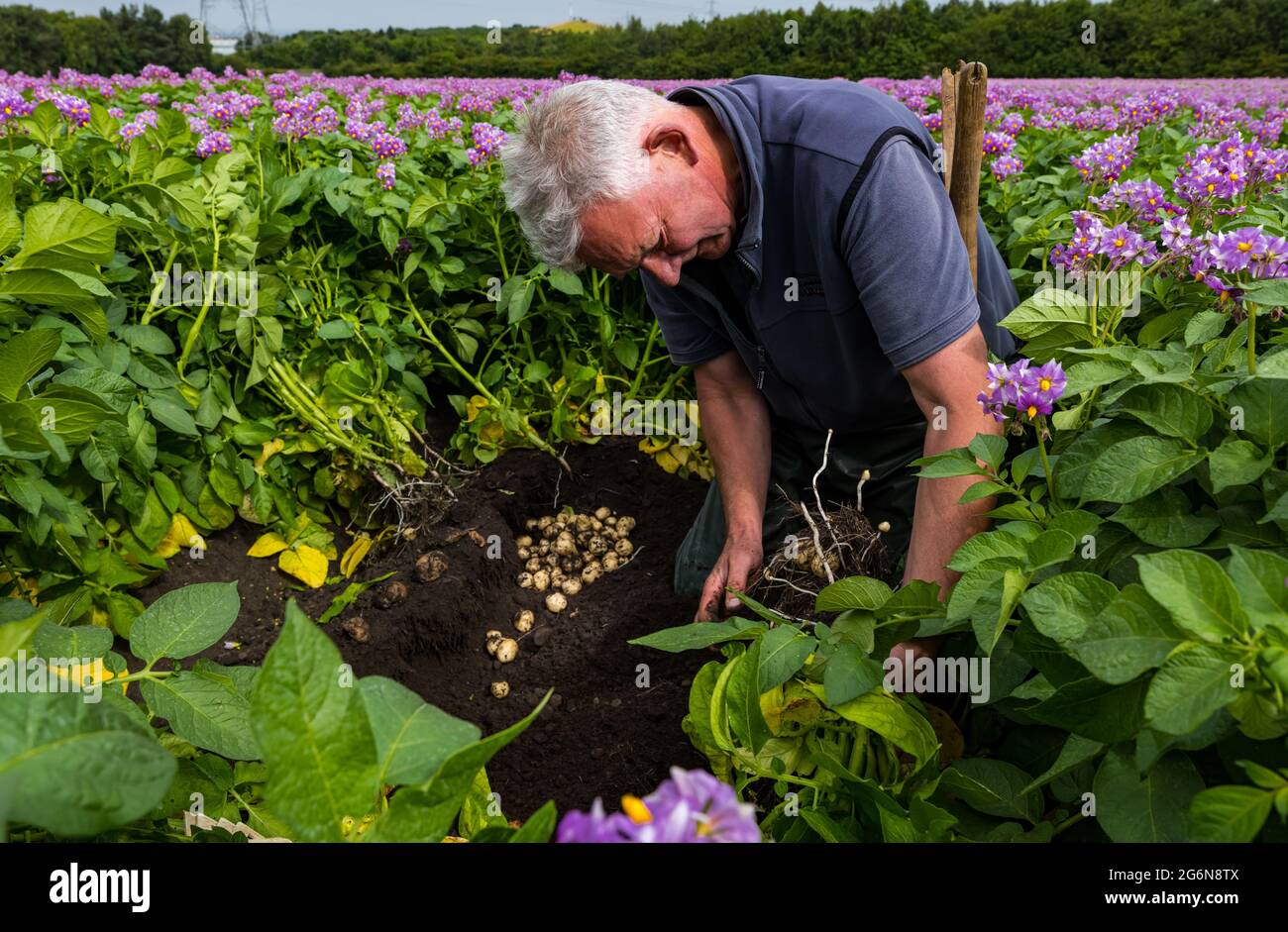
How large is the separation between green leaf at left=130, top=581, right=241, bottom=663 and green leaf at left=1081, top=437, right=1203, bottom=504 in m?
0.98

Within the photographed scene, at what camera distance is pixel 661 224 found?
6.36ft

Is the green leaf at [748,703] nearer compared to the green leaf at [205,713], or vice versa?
the green leaf at [205,713]

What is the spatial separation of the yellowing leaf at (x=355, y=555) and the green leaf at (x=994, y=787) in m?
2.29

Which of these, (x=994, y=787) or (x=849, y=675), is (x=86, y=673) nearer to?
(x=849, y=675)

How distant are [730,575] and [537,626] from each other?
0.68 m

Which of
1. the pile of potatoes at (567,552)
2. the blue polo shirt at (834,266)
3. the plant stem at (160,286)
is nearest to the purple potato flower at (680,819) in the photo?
the blue polo shirt at (834,266)

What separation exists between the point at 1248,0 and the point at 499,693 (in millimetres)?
21193

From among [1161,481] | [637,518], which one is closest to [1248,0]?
[637,518]

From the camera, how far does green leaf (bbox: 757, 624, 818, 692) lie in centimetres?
125

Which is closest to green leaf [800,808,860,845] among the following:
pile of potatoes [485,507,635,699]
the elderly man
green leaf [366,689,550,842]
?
green leaf [366,689,550,842]

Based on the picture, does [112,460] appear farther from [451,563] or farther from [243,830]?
[243,830]

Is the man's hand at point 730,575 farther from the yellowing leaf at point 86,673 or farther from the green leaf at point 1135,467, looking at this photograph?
the yellowing leaf at point 86,673

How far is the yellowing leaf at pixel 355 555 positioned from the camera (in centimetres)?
306

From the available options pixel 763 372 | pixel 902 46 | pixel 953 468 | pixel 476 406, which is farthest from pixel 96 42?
pixel 953 468
